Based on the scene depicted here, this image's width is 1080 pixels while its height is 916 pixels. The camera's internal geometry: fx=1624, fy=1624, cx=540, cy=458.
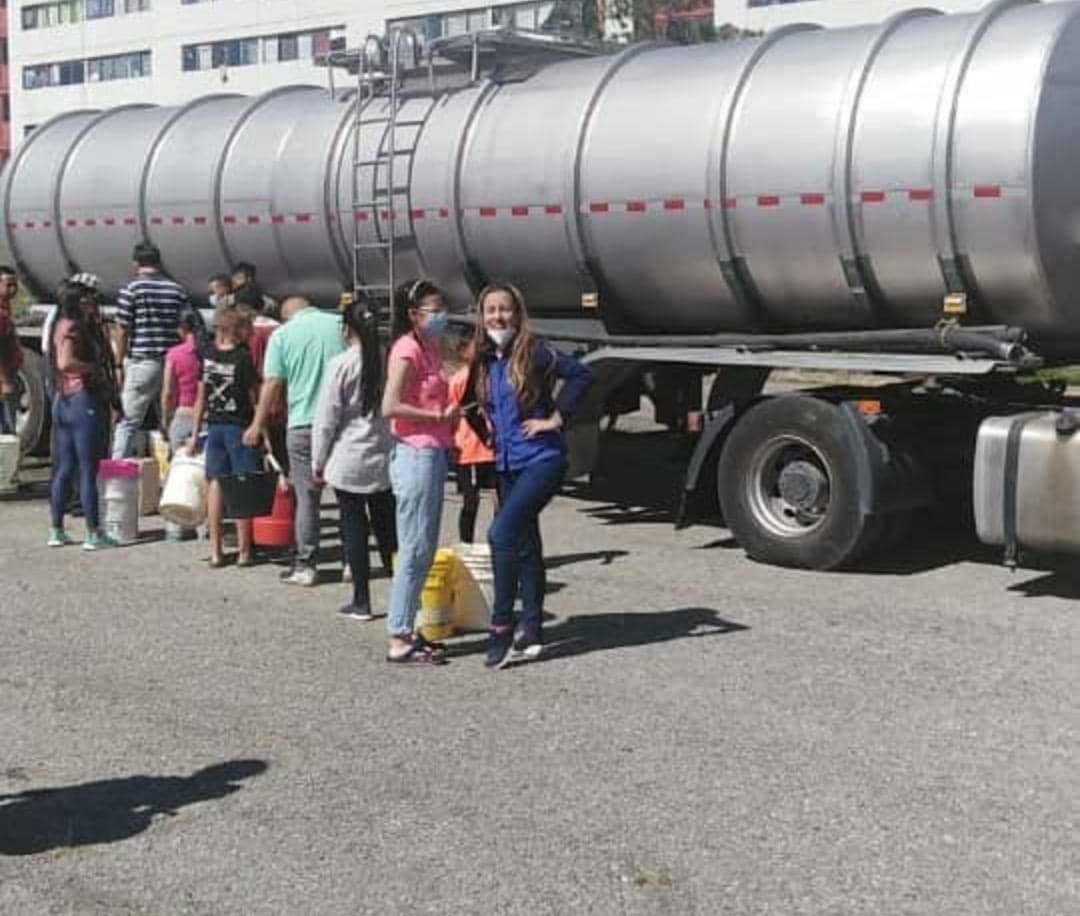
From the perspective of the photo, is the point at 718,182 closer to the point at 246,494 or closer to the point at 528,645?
the point at 246,494

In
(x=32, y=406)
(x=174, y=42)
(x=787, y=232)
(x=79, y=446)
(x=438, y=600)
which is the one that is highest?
(x=174, y=42)

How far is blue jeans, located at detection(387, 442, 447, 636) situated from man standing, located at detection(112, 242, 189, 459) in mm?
4868

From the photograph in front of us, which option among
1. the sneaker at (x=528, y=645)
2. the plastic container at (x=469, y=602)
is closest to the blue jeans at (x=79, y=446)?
the plastic container at (x=469, y=602)

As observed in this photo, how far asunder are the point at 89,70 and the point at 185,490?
74.5 m

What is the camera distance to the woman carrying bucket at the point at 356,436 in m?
8.07

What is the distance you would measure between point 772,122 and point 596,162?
1.32m

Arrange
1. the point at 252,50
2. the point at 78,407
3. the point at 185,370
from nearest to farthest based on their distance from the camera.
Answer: the point at 78,407 < the point at 185,370 < the point at 252,50

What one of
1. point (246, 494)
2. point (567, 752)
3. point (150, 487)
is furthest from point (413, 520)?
point (150, 487)

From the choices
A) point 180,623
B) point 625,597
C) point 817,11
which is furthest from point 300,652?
point 817,11

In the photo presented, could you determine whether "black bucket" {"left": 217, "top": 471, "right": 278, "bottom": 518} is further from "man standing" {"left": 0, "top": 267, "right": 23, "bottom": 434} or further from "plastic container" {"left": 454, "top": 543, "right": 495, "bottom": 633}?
"man standing" {"left": 0, "top": 267, "right": 23, "bottom": 434}

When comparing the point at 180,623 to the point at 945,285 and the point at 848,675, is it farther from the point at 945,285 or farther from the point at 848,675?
the point at 945,285

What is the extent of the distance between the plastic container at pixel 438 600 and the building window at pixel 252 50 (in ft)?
205

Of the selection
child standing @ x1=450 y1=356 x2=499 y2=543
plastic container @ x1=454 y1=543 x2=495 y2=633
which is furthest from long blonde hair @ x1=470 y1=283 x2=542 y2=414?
child standing @ x1=450 y1=356 x2=499 y2=543

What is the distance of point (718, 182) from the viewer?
980 cm
